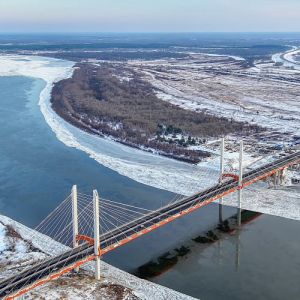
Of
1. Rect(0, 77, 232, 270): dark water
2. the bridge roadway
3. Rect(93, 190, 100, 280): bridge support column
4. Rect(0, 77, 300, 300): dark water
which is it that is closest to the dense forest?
Rect(0, 77, 232, 270): dark water

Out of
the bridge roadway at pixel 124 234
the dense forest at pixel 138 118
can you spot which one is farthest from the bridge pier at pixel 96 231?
the dense forest at pixel 138 118

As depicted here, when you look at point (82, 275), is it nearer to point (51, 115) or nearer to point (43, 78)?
point (51, 115)

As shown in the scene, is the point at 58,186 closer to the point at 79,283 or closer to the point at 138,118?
the point at 79,283

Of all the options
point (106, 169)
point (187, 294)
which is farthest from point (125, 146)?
point (187, 294)

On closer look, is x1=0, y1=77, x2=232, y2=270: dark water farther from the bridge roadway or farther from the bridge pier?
the bridge pier

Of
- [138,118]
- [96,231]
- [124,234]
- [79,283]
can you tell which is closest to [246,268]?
[124,234]
